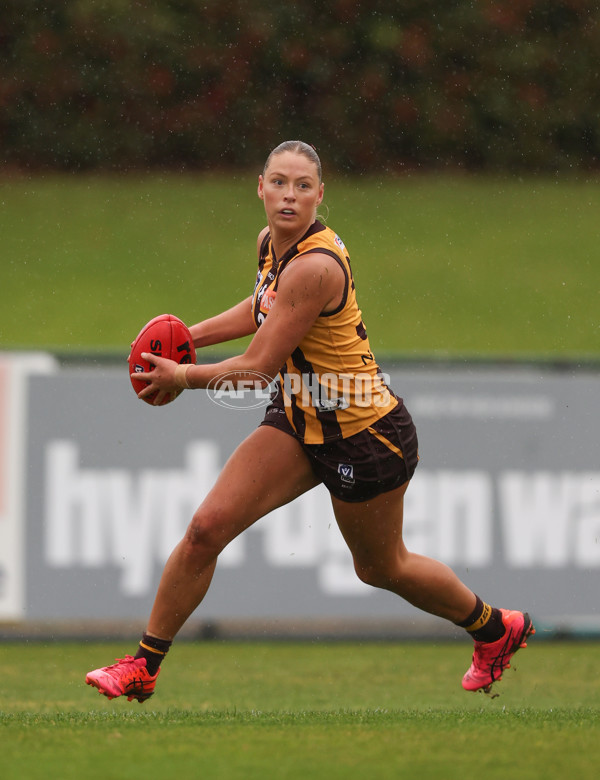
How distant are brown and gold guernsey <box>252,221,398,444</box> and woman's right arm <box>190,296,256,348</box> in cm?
42

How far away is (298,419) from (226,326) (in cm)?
67

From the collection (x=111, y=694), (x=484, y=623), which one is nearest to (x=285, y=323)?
(x=111, y=694)

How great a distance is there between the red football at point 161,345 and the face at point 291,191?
21.9 inches

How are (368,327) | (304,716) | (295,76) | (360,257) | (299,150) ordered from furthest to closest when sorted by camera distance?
(295,76) < (360,257) < (368,327) < (304,716) < (299,150)

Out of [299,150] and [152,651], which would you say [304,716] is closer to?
[152,651]

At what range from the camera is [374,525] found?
5691 millimetres

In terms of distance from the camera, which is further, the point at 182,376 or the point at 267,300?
the point at 267,300

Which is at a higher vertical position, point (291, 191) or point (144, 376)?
point (291, 191)

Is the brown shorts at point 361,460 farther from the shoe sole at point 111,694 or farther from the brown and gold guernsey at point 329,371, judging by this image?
the shoe sole at point 111,694

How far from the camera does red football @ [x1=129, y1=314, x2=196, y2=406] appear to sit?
552 cm

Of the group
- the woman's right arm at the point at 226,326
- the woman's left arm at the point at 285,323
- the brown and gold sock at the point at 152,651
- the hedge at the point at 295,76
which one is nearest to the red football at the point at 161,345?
the woman's left arm at the point at 285,323

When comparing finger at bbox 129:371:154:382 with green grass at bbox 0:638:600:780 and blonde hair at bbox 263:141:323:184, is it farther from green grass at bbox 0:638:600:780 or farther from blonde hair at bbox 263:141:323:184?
green grass at bbox 0:638:600:780

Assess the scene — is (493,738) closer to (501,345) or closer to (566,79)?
(501,345)

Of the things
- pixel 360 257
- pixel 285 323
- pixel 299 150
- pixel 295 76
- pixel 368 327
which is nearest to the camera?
pixel 285 323
